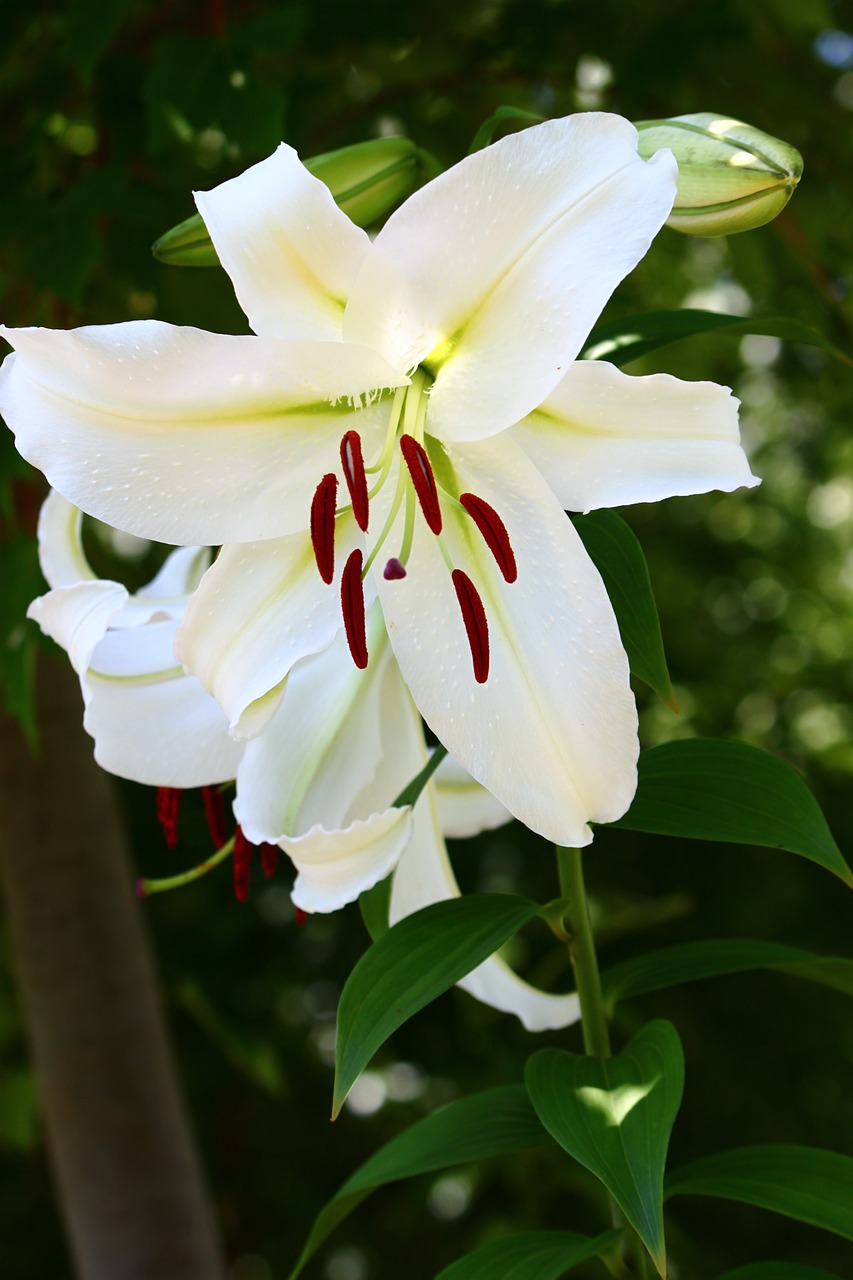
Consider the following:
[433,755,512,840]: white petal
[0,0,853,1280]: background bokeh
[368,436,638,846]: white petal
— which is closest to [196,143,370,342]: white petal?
[368,436,638,846]: white petal

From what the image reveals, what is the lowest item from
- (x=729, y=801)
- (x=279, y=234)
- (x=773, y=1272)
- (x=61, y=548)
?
(x=773, y=1272)

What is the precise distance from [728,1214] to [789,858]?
70 cm

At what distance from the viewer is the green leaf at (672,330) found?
74cm

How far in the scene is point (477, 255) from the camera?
0.60 metres

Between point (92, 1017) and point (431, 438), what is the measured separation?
0.95 m

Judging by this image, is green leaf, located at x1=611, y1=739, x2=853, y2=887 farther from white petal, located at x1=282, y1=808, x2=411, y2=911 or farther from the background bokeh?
the background bokeh

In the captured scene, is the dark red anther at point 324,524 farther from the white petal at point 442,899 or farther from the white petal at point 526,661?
the white petal at point 442,899

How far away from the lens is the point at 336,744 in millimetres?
771

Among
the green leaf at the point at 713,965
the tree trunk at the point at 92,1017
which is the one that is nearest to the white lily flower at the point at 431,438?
the green leaf at the point at 713,965

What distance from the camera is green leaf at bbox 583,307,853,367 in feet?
2.42

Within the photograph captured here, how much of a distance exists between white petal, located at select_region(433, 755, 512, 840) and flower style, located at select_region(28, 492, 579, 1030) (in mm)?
112

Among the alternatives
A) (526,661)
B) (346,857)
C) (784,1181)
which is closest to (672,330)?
(526,661)

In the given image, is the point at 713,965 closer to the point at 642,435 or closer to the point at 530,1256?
the point at 530,1256

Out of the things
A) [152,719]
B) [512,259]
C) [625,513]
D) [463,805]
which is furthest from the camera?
[625,513]
